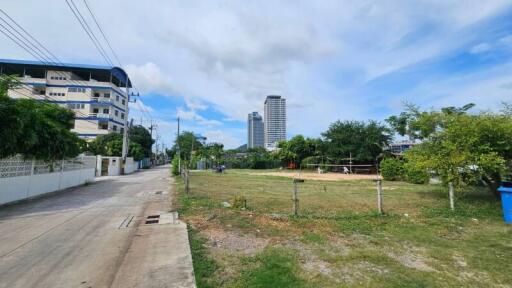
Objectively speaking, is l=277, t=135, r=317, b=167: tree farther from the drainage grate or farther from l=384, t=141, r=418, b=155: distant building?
the drainage grate

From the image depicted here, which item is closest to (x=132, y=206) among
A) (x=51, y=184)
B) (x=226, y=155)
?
(x=51, y=184)

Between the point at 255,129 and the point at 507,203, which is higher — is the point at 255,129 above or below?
above

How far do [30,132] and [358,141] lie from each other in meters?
35.1

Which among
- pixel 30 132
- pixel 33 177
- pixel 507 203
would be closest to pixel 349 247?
pixel 507 203

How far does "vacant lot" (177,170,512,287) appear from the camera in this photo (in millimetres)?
4086

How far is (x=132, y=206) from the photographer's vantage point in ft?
34.6

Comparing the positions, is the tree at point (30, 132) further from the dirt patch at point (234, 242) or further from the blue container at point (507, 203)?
the blue container at point (507, 203)

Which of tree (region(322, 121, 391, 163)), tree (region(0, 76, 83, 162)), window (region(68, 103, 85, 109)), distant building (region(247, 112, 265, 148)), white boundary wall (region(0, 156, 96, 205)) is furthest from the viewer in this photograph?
distant building (region(247, 112, 265, 148))

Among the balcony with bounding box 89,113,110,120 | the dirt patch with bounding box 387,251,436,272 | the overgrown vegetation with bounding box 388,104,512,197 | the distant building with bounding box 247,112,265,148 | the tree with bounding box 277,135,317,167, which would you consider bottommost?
the dirt patch with bounding box 387,251,436,272

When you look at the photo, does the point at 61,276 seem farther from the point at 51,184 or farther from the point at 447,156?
the point at 51,184

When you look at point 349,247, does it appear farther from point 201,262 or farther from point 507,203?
point 507,203

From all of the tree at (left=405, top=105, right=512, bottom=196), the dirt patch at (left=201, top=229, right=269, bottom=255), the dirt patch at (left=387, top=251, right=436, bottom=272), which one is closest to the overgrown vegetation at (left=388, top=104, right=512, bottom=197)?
the tree at (left=405, top=105, right=512, bottom=196)

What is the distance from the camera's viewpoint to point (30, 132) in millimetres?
11516

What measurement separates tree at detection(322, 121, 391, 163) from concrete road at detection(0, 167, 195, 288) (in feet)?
109
